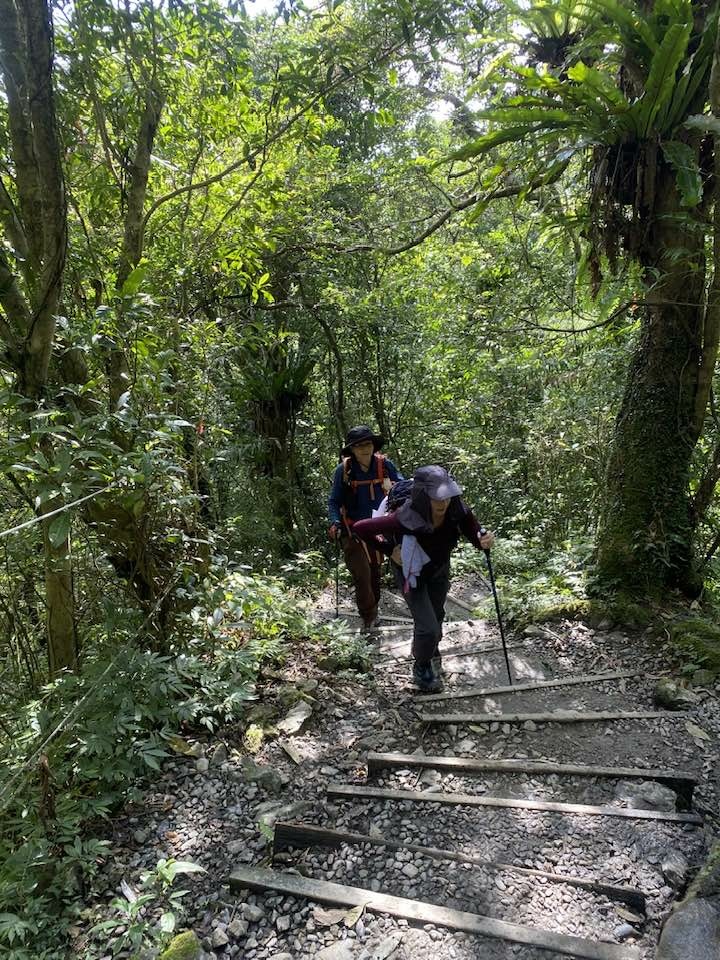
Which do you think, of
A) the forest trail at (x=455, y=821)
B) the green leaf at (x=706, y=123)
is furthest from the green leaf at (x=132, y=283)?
the green leaf at (x=706, y=123)

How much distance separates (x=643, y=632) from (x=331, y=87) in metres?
5.12

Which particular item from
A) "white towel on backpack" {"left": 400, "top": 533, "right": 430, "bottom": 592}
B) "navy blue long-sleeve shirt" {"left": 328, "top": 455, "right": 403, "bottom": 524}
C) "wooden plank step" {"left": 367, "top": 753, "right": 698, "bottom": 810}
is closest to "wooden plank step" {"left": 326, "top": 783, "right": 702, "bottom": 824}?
"wooden plank step" {"left": 367, "top": 753, "right": 698, "bottom": 810}

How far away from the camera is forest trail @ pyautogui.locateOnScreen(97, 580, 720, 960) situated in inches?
94.5

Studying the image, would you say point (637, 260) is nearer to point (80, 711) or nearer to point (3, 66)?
point (3, 66)

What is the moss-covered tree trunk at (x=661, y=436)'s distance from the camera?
5191mm

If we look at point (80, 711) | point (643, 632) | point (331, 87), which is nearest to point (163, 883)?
point (80, 711)

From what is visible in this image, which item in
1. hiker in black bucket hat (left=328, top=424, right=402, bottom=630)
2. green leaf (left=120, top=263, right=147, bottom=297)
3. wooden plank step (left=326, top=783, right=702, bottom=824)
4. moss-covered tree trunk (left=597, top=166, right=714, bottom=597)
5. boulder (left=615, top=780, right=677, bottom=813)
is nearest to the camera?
wooden plank step (left=326, top=783, right=702, bottom=824)

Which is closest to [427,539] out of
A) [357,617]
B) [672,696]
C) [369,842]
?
[672,696]

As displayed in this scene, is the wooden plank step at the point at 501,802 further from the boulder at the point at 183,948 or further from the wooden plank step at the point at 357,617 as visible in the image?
the wooden plank step at the point at 357,617

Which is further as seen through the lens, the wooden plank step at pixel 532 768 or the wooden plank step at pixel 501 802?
the wooden plank step at pixel 532 768

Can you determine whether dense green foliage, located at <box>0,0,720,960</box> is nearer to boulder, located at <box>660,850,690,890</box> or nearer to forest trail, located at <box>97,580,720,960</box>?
forest trail, located at <box>97,580,720,960</box>

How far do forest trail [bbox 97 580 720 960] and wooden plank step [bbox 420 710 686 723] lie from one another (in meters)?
0.01

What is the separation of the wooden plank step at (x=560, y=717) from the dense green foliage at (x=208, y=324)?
0.88 metres

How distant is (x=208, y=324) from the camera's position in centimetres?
471
